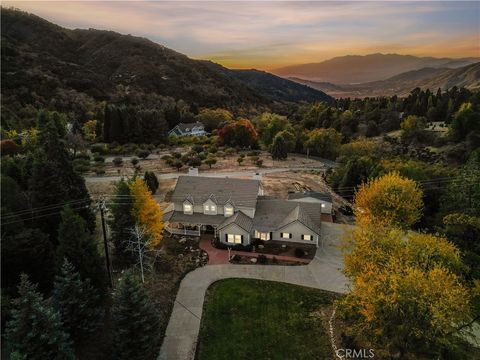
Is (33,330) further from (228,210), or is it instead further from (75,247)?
(228,210)

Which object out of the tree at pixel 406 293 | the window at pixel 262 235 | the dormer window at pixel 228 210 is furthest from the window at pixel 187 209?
the tree at pixel 406 293

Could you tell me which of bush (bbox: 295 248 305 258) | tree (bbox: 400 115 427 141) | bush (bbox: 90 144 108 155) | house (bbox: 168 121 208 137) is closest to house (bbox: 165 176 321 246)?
bush (bbox: 295 248 305 258)

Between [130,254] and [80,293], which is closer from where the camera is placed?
[80,293]

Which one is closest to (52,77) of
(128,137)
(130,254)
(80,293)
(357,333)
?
(128,137)

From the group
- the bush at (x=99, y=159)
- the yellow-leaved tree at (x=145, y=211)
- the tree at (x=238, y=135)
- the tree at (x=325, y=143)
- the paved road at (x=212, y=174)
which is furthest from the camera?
the tree at (x=238, y=135)

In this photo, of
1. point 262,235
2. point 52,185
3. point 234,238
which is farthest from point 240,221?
point 52,185

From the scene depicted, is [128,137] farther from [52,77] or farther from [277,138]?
[52,77]

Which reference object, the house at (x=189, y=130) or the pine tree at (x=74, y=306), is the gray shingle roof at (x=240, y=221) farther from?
the house at (x=189, y=130)
